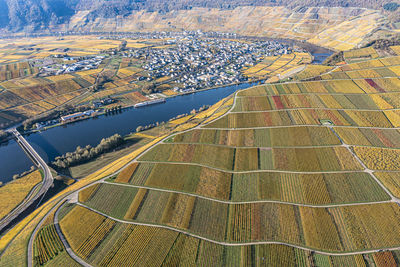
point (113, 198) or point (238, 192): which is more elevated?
point (238, 192)

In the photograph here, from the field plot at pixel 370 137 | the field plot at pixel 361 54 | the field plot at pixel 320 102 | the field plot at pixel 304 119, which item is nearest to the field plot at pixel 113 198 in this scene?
the field plot at pixel 304 119

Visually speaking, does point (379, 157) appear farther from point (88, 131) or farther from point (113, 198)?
point (88, 131)

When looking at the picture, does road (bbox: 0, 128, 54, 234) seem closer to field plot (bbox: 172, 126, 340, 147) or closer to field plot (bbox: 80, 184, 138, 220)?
field plot (bbox: 80, 184, 138, 220)

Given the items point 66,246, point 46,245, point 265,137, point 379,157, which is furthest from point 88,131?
point 379,157

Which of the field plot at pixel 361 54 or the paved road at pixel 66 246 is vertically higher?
the field plot at pixel 361 54

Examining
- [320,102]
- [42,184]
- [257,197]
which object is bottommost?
[42,184]

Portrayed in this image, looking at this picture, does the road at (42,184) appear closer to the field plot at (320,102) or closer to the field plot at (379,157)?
the field plot at (320,102)
